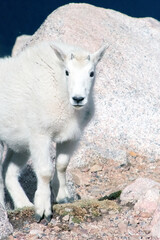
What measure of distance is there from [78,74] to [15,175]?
2.80 metres

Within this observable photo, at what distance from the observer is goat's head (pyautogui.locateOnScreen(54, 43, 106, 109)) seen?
6.71m

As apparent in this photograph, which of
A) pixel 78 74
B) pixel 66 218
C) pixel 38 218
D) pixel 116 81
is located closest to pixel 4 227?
pixel 38 218

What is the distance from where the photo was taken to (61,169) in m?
8.16

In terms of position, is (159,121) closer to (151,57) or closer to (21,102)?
(151,57)

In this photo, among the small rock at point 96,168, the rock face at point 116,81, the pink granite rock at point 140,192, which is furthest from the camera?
the rock face at point 116,81

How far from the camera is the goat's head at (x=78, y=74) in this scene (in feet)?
22.0

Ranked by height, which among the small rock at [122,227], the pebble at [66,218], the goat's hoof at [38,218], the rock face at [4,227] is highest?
the rock face at [4,227]

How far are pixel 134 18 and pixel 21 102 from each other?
10.8 metres

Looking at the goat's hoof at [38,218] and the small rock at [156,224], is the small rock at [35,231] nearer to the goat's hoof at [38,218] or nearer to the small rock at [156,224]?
the goat's hoof at [38,218]

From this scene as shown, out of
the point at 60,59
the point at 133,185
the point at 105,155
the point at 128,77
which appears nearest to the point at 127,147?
the point at 105,155

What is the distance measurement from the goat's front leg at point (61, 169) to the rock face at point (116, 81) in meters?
3.54

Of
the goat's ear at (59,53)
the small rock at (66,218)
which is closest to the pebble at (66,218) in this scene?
the small rock at (66,218)

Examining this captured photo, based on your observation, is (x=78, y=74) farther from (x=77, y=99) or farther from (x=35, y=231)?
(x=35, y=231)

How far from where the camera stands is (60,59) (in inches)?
288
